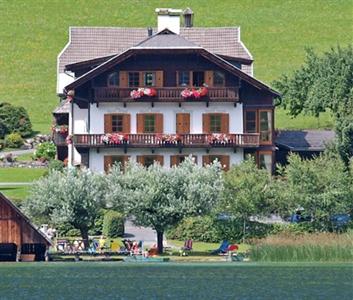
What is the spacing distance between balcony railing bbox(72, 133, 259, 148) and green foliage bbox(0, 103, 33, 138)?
807 inches

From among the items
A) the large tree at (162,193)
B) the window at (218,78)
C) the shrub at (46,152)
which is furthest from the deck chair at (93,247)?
the shrub at (46,152)

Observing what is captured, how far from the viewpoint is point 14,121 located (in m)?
119

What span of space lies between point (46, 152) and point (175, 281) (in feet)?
133

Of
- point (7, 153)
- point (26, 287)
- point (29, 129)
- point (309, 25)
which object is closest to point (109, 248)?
point (26, 287)

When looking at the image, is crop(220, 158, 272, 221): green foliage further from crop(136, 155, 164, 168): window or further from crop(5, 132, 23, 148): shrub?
crop(5, 132, 23, 148): shrub

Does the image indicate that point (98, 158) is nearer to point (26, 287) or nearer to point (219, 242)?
point (219, 242)

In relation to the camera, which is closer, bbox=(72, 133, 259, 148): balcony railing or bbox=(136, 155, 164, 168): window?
A: bbox=(72, 133, 259, 148): balcony railing

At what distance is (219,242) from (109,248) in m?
6.54

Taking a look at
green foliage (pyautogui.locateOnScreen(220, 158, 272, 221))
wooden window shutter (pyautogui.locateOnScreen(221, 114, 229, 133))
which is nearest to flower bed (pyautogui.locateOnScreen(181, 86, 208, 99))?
wooden window shutter (pyautogui.locateOnScreen(221, 114, 229, 133))

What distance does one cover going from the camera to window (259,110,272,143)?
99.9 m

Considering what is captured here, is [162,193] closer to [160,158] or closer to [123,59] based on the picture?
[160,158]

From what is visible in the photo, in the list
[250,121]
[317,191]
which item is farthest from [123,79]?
[317,191]

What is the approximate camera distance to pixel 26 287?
67250mm

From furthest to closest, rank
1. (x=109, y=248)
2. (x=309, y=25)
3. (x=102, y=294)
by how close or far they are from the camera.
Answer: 1. (x=309, y=25)
2. (x=109, y=248)
3. (x=102, y=294)
